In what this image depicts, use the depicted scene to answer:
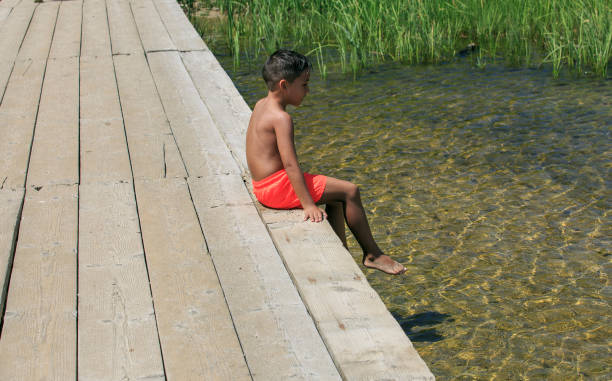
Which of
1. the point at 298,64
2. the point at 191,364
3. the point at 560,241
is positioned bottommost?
the point at 560,241

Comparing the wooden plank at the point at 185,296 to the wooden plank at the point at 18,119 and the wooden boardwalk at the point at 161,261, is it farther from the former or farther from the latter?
the wooden plank at the point at 18,119

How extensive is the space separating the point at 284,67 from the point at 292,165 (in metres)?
0.45

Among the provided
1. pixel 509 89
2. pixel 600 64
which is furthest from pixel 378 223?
pixel 600 64

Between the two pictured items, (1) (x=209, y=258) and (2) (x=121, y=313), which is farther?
(1) (x=209, y=258)

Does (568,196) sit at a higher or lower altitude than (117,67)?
lower

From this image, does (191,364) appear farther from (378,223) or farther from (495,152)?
(495,152)

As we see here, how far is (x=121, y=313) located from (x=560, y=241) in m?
3.00

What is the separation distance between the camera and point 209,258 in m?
2.83

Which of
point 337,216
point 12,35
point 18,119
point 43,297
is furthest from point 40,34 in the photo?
point 43,297

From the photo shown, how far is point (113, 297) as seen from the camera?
2557 mm

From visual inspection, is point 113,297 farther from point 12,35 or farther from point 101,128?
point 12,35

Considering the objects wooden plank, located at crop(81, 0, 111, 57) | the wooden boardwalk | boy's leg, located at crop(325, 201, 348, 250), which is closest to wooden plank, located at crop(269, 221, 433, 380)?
the wooden boardwalk

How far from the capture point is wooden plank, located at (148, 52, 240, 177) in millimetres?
3857

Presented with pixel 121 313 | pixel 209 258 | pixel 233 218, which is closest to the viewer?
pixel 121 313
